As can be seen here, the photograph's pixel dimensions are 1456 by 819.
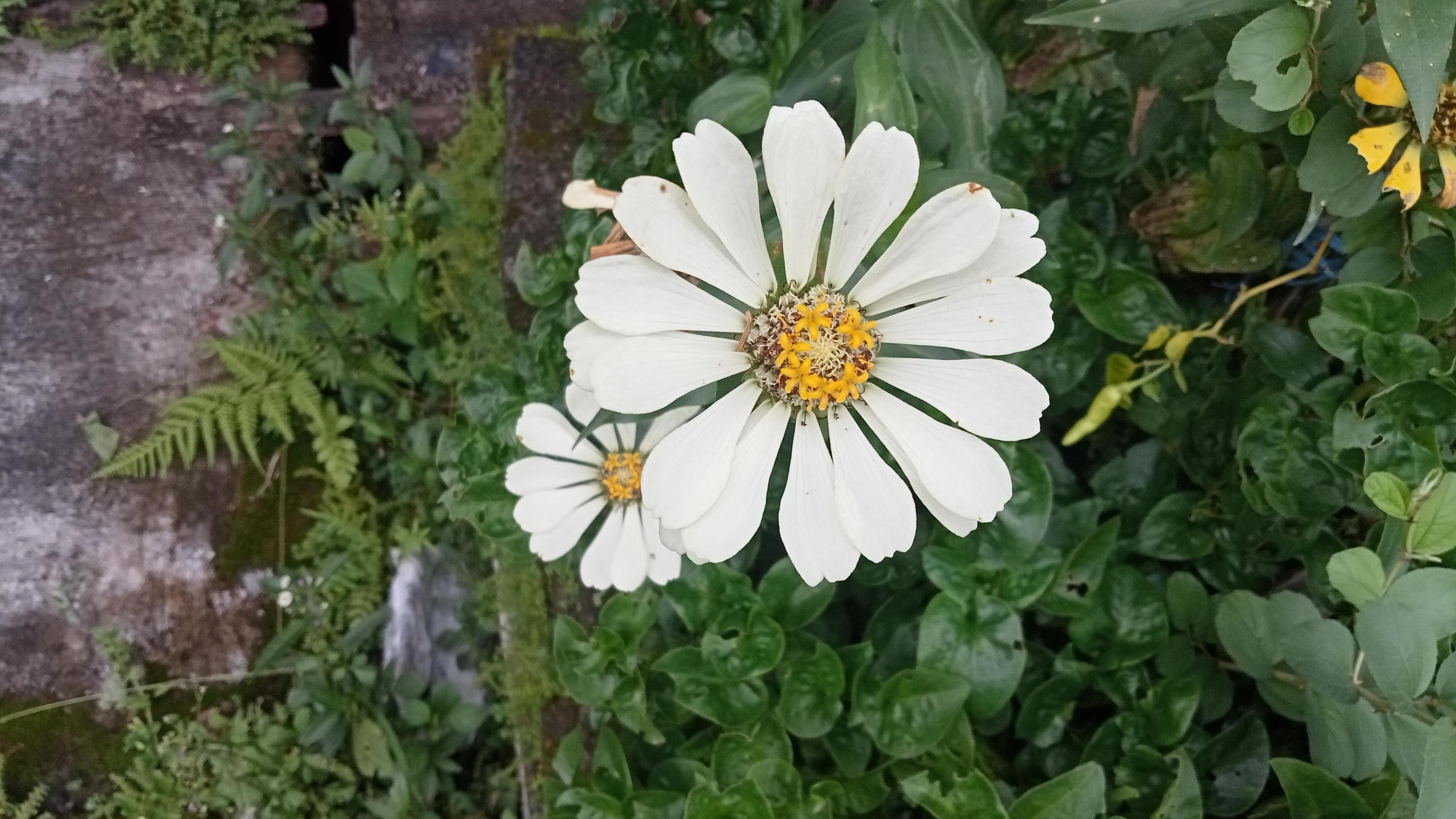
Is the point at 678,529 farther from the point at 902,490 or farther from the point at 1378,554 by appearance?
the point at 1378,554

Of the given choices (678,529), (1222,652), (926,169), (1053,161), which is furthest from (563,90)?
(1222,652)

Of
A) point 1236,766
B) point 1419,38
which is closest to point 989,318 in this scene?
point 1419,38

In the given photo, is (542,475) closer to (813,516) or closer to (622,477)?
(622,477)

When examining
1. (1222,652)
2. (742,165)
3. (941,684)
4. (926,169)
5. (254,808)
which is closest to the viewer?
(742,165)

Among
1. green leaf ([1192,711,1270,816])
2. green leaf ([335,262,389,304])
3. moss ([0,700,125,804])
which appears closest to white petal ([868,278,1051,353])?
green leaf ([1192,711,1270,816])

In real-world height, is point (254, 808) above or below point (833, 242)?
below

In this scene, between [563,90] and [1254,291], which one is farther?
[563,90]
